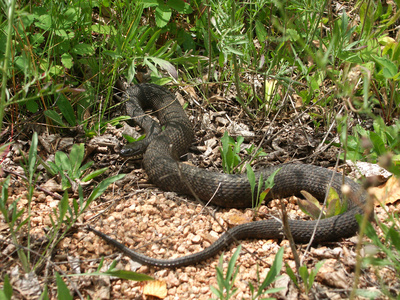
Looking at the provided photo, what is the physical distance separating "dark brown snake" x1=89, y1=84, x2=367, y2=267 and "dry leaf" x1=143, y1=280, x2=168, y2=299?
0.60ft

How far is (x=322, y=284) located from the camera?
323 cm

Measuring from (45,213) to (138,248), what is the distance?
1075 millimetres

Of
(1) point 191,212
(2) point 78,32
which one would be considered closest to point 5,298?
(1) point 191,212

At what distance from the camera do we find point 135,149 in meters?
5.09

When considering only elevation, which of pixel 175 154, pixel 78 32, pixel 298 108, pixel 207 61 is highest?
pixel 78 32

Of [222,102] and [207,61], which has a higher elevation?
[207,61]

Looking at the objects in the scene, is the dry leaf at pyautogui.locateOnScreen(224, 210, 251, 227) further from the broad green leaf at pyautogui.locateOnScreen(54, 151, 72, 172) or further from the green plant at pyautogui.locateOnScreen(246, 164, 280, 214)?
the broad green leaf at pyautogui.locateOnScreen(54, 151, 72, 172)

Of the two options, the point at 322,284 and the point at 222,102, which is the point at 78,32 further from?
the point at 322,284

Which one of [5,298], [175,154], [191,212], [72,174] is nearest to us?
[5,298]

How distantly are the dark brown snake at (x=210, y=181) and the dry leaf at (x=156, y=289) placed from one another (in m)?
0.18

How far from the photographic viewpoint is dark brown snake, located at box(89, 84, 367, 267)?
3713 mm

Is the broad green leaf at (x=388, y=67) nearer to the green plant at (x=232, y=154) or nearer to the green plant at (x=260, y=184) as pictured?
the green plant at (x=232, y=154)

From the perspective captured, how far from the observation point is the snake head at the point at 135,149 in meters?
4.95

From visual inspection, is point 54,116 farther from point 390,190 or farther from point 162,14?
point 390,190
